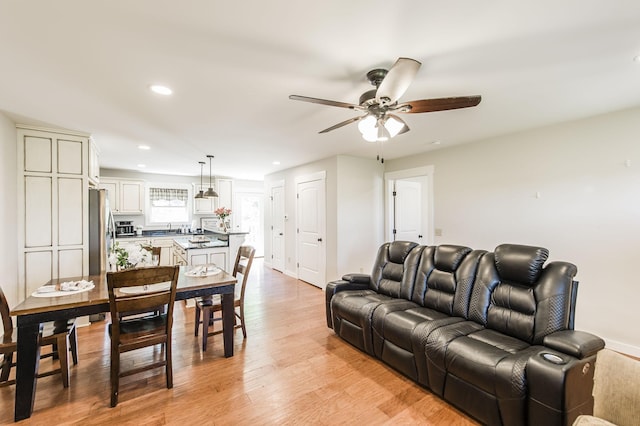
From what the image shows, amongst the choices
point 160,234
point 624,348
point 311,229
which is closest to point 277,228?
point 311,229

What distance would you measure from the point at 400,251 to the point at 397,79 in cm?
216

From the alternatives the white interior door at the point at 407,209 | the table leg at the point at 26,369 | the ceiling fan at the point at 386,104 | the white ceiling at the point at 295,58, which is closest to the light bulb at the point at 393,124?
the ceiling fan at the point at 386,104

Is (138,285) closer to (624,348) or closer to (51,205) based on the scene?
(51,205)

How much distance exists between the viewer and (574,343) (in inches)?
68.2

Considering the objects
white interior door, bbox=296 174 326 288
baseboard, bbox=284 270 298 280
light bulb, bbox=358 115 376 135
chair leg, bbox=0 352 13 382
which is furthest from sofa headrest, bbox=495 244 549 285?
baseboard, bbox=284 270 298 280

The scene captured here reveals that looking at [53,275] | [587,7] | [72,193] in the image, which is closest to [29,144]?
[72,193]

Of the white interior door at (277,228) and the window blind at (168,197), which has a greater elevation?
the window blind at (168,197)

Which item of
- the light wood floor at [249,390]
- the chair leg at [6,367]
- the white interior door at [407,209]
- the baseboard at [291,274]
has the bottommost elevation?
the light wood floor at [249,390]

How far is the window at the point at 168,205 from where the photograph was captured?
704 centimetres

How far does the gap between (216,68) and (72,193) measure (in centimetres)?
284

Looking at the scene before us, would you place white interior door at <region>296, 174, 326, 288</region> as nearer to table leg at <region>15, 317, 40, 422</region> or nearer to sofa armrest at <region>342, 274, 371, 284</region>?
sofa armrest at <region>342, 274, 371, 284</region>

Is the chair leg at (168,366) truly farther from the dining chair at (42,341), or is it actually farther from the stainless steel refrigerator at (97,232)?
the stainless steel refrigerator at (97,232)

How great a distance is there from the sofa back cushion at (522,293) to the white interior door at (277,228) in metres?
4.74

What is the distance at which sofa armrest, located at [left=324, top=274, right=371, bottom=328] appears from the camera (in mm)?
3277
